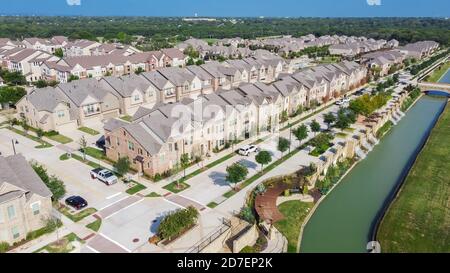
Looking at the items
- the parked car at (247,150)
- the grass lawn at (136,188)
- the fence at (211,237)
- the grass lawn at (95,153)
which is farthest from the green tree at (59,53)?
the fence at (211,237)

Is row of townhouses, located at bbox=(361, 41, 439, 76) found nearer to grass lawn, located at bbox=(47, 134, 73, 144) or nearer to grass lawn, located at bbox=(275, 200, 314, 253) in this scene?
grass lawn, located at bbox=(275, 200, 314, 253)

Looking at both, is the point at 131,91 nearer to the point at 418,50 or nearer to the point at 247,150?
the point at 247,150

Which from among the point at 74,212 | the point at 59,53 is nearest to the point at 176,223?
the point at 74,212

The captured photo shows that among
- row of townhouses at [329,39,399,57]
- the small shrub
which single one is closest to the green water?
the small shrub

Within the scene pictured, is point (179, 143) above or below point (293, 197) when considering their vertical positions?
above

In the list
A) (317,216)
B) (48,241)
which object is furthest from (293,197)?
(48,241)
